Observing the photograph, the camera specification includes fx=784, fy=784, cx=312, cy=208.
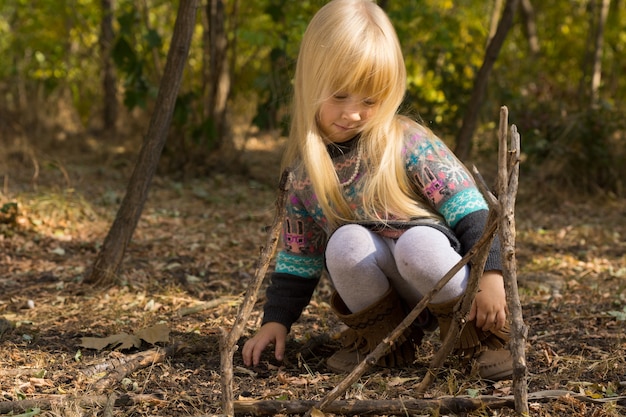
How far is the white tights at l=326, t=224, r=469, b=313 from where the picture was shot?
2.02m

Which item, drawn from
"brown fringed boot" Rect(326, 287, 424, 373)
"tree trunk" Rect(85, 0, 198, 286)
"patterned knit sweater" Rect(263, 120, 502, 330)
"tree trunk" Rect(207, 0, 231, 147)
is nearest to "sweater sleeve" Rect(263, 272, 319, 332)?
"patterned knit sweater" Rect(263, 120, 502, 330)

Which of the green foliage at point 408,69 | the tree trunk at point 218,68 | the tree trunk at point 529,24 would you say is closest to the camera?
the green foliage at point 408,69

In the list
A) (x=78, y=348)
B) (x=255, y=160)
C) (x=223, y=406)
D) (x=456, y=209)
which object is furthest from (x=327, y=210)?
(x=255, y=160)

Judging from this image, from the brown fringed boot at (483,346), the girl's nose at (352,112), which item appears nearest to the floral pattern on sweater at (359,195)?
the girl's nose at (352,112)

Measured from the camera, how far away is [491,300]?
201cm

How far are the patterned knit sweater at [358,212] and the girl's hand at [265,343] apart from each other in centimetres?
3

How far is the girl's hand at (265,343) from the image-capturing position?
228 centimetres

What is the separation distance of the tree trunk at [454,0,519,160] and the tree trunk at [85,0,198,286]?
2014 millimetres

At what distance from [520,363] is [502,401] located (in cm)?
19

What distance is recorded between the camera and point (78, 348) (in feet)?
7.97

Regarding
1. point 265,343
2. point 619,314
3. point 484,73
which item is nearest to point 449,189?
point 265,343

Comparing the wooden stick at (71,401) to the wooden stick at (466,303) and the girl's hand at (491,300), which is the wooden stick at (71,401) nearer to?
the wooden stick at (466,303)

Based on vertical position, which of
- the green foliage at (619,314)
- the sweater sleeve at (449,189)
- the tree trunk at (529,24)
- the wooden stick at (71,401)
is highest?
the tree trunk at (529,24)

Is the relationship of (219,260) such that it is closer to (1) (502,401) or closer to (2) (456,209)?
(2) (456,209)
